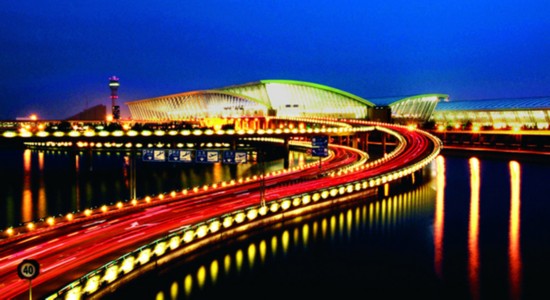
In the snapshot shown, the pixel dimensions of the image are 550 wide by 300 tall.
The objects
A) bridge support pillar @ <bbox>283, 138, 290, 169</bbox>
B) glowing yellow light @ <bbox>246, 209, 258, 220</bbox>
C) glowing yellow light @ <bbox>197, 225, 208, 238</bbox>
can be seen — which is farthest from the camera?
bridge support pillar @ <bbox>283, 138, 290, 169</bbox>

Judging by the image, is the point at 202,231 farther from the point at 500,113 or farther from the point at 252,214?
the point at 500,113

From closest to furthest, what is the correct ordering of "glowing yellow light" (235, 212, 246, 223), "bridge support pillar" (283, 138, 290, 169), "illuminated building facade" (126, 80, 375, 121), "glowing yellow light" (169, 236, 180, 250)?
"glowing yellow light" (169, 236, 180, 250) < "glowing yellow light" (235, 212, 246, 223) < "bridge support pillar" (283, 138, 290, 169) < "illuminated building facade" (126, 80, 375, 121)

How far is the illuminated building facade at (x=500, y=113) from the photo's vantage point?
90.7 metres

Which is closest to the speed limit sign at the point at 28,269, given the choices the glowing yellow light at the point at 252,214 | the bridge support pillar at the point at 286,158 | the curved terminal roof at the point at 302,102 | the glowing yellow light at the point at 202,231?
the glowing yellow light at the point at 202,231

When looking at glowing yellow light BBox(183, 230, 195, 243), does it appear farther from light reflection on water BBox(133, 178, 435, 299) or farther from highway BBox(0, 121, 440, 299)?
light reflection on water BBox(133, 178, 435, 299)

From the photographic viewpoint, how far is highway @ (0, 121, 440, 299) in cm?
2117

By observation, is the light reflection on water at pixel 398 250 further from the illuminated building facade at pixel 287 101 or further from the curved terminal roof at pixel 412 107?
the illuminated building facade at pixel 287 101

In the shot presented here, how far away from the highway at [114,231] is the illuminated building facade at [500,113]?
5515 cm

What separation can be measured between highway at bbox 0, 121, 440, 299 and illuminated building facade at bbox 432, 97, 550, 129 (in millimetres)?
55146

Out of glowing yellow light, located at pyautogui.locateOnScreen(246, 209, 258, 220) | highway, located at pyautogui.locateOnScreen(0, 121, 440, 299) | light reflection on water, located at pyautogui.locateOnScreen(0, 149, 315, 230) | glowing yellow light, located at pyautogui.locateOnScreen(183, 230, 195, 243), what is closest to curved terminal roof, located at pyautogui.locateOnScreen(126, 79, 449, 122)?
light reflection on water, located at pyautogui.locateOnScreen(0, 149, 315, 230)

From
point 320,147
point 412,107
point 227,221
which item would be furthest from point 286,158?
point 412,107

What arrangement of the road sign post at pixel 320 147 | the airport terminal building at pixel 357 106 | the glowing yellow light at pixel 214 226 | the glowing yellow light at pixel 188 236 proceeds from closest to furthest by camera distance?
the glowing yellow light at pixel 188 236
the glowing yellow light at pixel 214 226
the road sign post at pixel 320 147
the airport terminal building at pixel 357 106

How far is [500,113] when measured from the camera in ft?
321

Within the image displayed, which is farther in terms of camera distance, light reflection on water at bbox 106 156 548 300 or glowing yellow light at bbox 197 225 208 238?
glowing yellow light at bbox 197 225 208 238
